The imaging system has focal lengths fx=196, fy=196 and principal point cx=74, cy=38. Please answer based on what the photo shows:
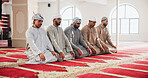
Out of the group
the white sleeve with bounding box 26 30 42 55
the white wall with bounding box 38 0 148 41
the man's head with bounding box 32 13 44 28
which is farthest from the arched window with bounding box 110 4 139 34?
the white sleeve with bounding box 26 30 42 55

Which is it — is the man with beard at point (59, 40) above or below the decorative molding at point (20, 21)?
below

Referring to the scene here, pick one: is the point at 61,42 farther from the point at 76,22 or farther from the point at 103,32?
the point at 103,32

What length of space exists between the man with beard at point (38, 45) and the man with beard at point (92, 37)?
129cm

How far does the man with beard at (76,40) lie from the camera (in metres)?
4.32

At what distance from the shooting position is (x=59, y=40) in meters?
4.12

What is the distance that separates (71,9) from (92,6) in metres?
1.84

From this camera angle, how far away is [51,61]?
371cm

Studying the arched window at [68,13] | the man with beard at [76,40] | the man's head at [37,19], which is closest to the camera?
the man's head at [37,19]

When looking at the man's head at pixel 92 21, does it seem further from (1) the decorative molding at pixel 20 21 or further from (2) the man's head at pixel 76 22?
(1) the decorative molding at pixel 20 21

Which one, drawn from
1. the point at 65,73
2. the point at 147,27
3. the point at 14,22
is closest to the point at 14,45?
the point at 14,22

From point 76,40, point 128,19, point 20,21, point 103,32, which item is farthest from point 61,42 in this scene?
point 128,19

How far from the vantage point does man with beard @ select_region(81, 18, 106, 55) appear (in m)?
4.82

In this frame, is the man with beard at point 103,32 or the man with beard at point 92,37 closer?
the man with beard at point 92,37

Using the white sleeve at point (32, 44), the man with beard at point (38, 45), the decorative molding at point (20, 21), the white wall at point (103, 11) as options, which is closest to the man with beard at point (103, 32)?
the man with beard at point (38, 45)
